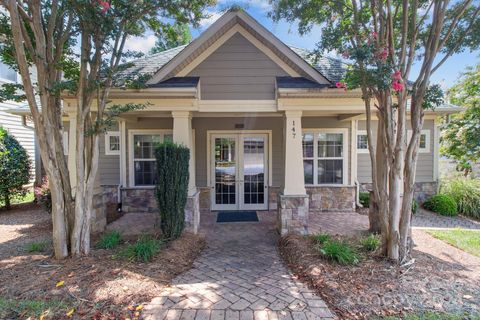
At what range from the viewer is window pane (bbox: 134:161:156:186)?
805cm

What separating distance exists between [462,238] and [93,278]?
737cm

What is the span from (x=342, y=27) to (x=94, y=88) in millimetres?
4451

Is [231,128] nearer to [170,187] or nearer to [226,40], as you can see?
[226,40]

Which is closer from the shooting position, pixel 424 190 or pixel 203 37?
pixel 203 37

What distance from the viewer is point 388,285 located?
340cm

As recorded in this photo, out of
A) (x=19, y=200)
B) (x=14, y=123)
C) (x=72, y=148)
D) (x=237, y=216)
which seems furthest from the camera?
(x=14, y=123)

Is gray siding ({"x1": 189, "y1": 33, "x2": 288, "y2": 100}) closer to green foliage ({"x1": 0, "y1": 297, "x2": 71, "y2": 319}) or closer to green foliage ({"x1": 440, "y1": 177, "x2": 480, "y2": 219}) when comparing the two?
green foliage ({"x1": 0, "y1": 297, "x2": 71, "y2": 319})

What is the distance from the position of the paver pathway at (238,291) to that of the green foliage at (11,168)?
717 centimetres

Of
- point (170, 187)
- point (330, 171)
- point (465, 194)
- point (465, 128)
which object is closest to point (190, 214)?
point (170, 187)

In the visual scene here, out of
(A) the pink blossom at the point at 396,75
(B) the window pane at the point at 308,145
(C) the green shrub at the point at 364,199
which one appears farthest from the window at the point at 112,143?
(C) the green shrub at the point at 364,199

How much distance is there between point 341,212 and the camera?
25.5 feet

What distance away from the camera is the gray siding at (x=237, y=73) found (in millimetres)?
5789

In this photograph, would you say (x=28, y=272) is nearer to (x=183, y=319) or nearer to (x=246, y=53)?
(x=183, y=319)

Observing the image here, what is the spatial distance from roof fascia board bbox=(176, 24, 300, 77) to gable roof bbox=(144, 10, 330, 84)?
0.07 ft
